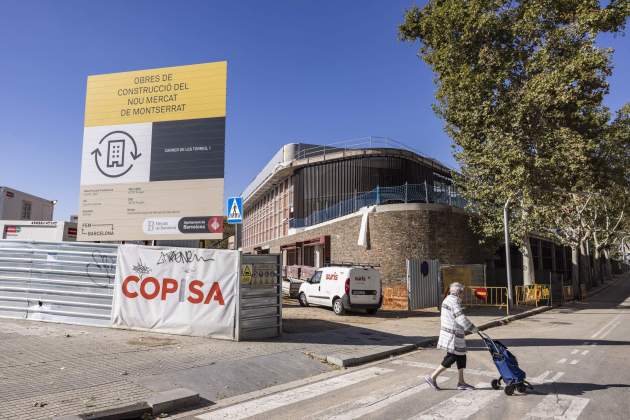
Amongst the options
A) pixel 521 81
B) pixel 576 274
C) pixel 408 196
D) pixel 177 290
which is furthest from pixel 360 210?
pixel 576 274

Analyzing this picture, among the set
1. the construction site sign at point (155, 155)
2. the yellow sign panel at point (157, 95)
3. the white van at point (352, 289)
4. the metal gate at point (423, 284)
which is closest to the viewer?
→ the construction site sign at point (155, 155)

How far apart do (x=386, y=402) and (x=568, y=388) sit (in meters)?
3.12

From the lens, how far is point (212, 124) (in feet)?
39.9

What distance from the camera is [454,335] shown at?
6.82 m

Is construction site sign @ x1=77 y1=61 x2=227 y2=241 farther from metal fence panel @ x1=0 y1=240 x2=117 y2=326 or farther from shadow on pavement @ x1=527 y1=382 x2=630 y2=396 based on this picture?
shadow on pavement @ x1=527 y1=382 x2=630 y2=396

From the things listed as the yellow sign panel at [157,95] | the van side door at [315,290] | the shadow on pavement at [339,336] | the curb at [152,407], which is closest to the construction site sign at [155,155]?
the yellow sign panel at [157,95]

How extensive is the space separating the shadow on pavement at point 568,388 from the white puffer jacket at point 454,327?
4.18 ft

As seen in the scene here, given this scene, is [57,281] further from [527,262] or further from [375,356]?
[527,262]

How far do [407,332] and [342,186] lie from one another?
82.0 feet

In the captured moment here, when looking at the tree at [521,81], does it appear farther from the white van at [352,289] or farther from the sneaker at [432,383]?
the sneaker at [432,383]

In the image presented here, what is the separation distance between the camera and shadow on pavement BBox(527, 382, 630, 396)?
6.64 meters

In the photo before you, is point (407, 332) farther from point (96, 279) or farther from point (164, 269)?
point (96, 279)

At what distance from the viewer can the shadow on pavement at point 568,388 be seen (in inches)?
261

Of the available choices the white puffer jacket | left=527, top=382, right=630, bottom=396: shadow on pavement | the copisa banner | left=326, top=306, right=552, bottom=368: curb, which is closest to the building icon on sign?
the copisa banner
